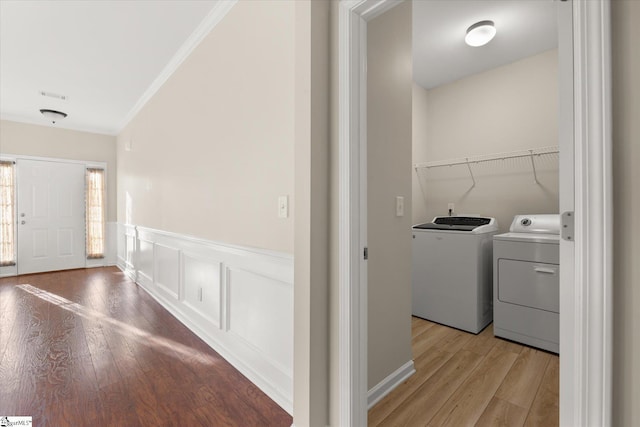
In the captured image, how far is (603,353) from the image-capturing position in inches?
27.4

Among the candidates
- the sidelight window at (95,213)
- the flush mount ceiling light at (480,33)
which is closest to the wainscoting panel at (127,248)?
the sidelight window at (95,213)

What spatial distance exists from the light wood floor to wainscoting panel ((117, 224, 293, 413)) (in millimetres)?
647

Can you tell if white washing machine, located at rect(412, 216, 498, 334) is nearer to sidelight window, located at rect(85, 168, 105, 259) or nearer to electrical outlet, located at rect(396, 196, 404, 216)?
electrical outlet, located at rect(396, 196, 404, 216)

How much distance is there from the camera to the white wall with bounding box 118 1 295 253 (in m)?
1.69

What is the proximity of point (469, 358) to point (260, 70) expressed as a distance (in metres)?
2.46

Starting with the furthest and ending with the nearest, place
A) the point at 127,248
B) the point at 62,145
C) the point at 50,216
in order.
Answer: the point at 62,145 < the point at 50,216 < the point at 127,248

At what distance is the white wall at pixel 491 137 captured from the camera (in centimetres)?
290

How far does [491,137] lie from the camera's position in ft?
10.7

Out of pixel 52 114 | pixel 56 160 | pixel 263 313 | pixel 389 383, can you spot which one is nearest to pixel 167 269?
pixel 263 313

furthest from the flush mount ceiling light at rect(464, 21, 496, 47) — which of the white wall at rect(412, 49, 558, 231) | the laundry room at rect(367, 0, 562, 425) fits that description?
the white wall at rect(412, 49, 558, 231)

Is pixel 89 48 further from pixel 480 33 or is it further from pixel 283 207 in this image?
pixel 480 33

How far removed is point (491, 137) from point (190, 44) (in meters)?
3.16

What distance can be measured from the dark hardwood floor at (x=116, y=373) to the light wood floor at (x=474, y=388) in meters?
0.72

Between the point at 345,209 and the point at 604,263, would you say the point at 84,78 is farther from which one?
the point at 604,263
